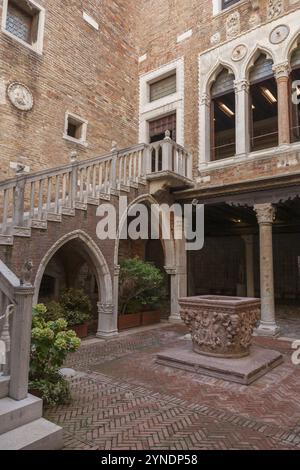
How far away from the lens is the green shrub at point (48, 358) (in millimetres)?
3783

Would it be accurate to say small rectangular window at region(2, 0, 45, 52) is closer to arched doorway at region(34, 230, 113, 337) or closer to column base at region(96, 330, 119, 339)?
arched doorway at region(34, 230, 113, 337)

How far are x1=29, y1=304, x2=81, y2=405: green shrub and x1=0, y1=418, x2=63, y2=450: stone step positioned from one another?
2.92 ft

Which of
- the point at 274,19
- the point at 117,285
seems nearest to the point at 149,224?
the point at 117,285

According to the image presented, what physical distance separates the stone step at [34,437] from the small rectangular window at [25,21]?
934 centimetres

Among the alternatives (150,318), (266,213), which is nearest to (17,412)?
(150,318)


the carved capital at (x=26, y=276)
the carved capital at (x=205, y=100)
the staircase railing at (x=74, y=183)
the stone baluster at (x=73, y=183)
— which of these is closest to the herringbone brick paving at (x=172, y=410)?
the carved capital at (x=26, y=276)

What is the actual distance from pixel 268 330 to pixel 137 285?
359 cm

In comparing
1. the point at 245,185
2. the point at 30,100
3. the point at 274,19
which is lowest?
the point at 245,185

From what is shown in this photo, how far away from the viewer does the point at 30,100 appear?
8.84 meters

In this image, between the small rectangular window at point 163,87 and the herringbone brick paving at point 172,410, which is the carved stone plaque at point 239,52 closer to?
the small rectangular window at point 163,87

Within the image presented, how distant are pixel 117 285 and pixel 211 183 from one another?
14.3 feet

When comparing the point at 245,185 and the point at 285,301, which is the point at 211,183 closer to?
the point at 245,185

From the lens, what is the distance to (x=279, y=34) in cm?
914

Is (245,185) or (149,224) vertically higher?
(245,185)
